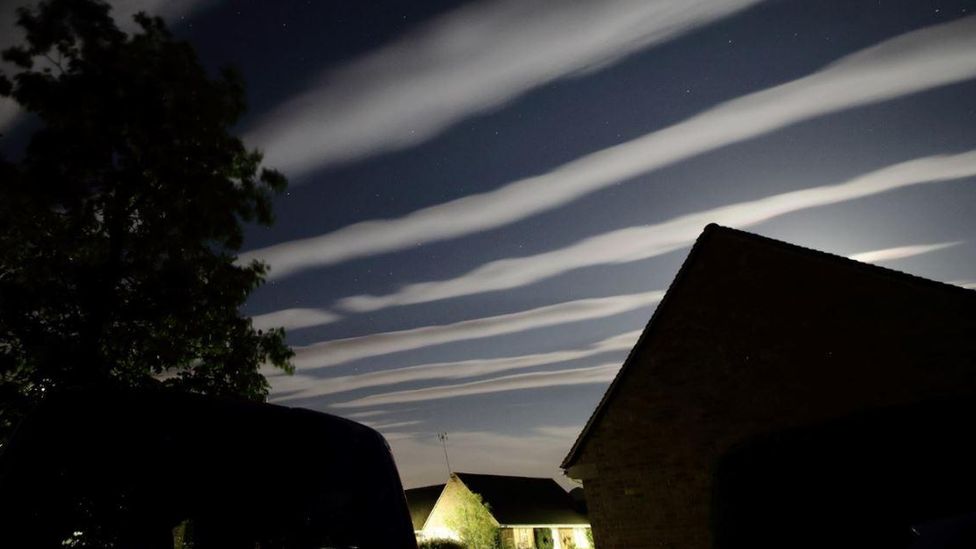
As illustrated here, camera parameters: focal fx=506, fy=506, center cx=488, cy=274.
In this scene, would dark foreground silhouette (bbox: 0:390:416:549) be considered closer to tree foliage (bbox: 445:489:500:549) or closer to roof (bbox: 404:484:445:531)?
tree foliage (bbox: 445:489:500:549)

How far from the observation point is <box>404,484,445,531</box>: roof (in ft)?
152

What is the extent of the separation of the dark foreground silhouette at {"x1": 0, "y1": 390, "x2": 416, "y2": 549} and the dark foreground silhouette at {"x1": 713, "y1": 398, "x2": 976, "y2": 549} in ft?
5.23

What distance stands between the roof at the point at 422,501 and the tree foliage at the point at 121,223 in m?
39.7

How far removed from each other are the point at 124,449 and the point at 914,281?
12.4m

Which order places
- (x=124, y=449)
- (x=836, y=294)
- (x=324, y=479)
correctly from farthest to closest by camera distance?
(x=836, y=294) < (x=324, y=479) < (x=124, y=449)

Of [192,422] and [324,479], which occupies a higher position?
[192,422]

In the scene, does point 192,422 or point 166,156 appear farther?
point 166,156

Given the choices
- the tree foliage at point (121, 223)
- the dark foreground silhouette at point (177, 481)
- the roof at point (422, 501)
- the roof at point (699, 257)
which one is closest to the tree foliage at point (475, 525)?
the roof at point (422, 501)

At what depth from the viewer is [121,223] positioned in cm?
1049

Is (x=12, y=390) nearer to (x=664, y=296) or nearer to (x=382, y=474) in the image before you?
(x=382, y=474)

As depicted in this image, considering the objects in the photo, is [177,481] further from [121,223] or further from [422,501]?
[422,501]

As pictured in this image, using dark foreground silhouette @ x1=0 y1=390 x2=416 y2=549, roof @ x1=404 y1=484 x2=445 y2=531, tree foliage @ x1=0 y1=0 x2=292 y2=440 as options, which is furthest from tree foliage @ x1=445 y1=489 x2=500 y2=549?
dark foreground silhouette @ x1=0 y1=390 x2=416 y2=549

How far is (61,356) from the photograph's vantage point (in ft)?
29.5

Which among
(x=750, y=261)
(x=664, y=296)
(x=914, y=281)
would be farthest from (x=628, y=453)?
(x=914, y=281)
